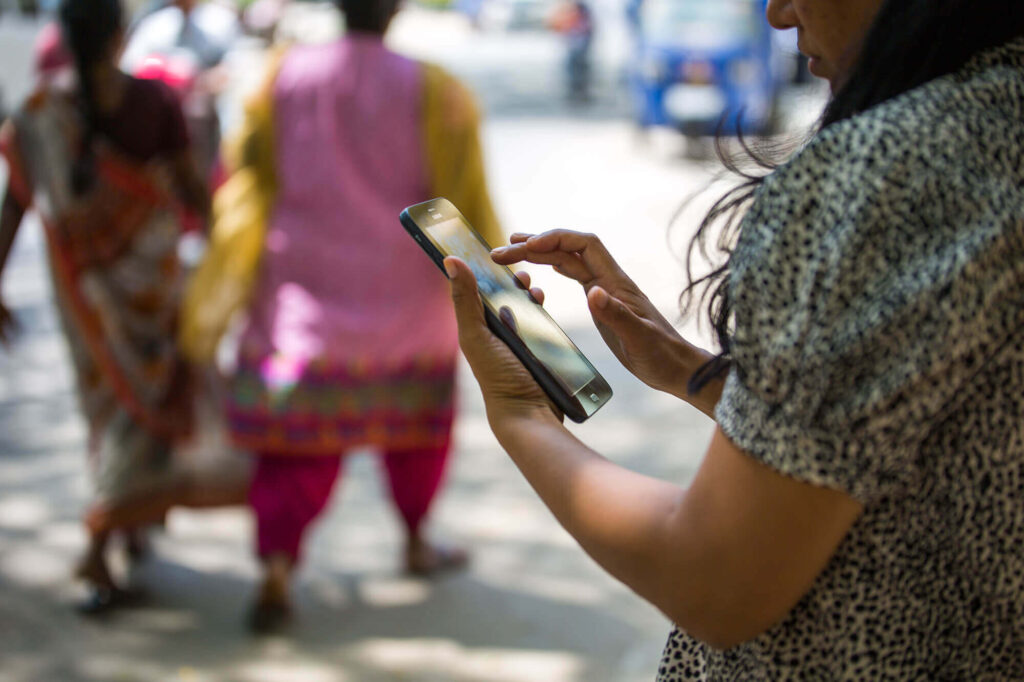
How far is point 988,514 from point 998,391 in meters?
0.10

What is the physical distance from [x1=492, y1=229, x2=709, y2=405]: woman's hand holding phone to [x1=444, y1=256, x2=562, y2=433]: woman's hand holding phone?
0.50ft

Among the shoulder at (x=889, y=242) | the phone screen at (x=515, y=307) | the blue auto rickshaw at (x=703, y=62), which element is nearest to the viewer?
the shoulder at (x=889, y=242)

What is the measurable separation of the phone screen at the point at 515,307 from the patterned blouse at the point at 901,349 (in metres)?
0.34

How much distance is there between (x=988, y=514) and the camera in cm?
87

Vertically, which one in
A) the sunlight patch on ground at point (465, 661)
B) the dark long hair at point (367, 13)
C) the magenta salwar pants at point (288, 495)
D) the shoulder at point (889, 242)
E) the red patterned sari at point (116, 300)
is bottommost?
the sunlight patch on ground at point (465, 661)

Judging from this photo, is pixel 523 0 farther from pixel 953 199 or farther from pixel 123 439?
pixel 953 199

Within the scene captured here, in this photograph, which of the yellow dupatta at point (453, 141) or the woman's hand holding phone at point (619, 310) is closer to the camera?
the woman's hand holding phone at point (619, 310)

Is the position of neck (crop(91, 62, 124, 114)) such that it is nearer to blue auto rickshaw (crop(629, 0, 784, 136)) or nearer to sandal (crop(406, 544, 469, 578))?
sandal (crop(406, 544, 469, 578))

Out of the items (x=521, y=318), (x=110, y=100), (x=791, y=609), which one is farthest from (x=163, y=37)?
(x=791, y=609)

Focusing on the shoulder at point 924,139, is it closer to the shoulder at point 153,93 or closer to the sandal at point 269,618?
the sandal at point 269,618

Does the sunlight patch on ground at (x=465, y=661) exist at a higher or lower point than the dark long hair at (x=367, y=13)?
lower

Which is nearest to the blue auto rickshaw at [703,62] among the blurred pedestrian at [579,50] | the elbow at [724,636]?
the blurred pedestrian at [579,50]

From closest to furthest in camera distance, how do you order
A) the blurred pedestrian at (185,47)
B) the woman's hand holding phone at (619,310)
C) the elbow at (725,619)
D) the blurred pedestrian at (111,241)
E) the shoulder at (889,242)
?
the shoulder at (889,242), the elbow at (725,619), the woman's hand holding phone at (619,310), the blurred pedestrian at (111,241), the blurred pedestrian at (185,47)

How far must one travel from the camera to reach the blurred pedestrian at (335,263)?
9.68 feet
